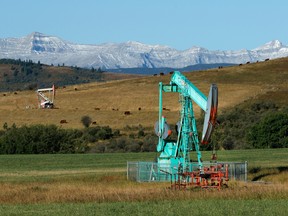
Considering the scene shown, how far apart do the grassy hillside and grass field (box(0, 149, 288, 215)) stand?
48.8 meters

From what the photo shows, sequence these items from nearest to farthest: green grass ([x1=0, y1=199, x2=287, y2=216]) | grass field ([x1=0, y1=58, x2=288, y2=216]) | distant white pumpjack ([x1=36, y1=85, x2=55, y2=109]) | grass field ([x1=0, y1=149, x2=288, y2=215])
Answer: green grass ([x1=0, y1=199, x2=287, y2=216]) < grass field ([x1=0, y1=149, x2=288, y2=215]) < grass field ([x1=0, y1=58, x2=288, y2=216]) < distant white pumpjack ([x1=36, y1=85, x2=55, y2=109])

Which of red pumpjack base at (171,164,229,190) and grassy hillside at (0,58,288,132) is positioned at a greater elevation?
grassy hillside at (0,58,288,132)

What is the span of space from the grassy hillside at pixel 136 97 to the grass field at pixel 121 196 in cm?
4876

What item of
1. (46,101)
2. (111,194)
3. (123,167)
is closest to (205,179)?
(111,194)

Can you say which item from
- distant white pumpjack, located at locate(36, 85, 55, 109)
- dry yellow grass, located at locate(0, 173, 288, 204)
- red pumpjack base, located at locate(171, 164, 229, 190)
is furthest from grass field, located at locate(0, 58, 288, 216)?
distant white pumpjack, located at locate(36, 85, 55, 109)

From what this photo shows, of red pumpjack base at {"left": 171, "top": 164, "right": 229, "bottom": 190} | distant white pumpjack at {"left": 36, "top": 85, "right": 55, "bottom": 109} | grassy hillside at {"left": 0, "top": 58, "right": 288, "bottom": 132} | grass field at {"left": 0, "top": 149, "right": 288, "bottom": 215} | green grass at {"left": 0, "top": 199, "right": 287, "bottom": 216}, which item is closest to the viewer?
green grass at {"left": 0, "top": 199, "right": 287, "bottom": 216}

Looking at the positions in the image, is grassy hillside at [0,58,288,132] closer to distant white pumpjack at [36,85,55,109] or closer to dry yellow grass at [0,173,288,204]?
distant white pumpjack at [36,85,55,109]

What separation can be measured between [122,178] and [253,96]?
217ft

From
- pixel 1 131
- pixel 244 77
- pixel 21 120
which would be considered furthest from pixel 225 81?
pixel 1 131

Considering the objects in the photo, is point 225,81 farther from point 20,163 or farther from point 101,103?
point 20,163

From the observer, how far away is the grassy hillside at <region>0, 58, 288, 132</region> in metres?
105

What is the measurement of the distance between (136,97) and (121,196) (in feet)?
281

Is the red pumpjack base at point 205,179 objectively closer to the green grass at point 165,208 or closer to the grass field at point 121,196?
the grass field at point 121,196

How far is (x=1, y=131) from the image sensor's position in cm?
9394
